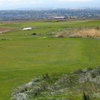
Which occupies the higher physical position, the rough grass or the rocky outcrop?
the rocky outcrop

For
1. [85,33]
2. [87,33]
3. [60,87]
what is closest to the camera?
[60,87]

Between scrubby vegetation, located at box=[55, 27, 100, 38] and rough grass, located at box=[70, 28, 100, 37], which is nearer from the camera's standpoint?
scrubby vegetation, located at box=[55, 27, 100, 38]

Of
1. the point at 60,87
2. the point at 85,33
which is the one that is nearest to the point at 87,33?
the point at 85,33

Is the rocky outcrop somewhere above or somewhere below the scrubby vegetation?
above

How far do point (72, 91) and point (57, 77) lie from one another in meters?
4.39

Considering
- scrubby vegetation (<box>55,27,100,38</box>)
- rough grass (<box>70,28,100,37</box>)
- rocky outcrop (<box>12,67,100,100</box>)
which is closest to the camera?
rocky outcrop (<box>12,67,100,100</box>)

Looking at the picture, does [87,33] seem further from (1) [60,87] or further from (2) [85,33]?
(1) [60,87]

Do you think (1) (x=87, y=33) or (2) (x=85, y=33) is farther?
(2) (x=85, y=33)

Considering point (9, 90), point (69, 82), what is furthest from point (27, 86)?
point (69, 82)

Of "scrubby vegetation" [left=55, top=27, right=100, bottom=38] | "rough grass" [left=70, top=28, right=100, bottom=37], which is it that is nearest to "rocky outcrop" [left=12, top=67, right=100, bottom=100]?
"scrubby vegetation" [left=55, top=27, right=100, bottom=38]

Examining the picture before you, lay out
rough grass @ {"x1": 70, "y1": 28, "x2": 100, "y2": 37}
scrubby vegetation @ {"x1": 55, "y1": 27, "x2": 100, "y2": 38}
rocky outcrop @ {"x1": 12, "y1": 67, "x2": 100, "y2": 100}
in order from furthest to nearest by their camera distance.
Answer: rough grass @ {"x1": 70, "y1": 28, "x2": 100, "y2": 37} < scrubby vegetation @ {"x1": 55, "y1": 27, "x2": 100, "y2": 38} < rocky outcrop @ {"x1": 12, "y1": 67, "x2": 100, "y2": 100}

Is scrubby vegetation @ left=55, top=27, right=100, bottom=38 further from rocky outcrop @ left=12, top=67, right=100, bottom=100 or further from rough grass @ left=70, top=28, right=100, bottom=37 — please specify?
rocky outcrop @ left=12, top=67, right=100, bottom=100

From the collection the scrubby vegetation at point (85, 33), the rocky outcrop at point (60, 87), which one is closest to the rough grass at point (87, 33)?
the scrubby vegetation at point (85, 33)

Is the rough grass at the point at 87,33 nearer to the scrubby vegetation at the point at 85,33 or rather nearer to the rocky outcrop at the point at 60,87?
the scrubby vegetation at the point at 85,33
